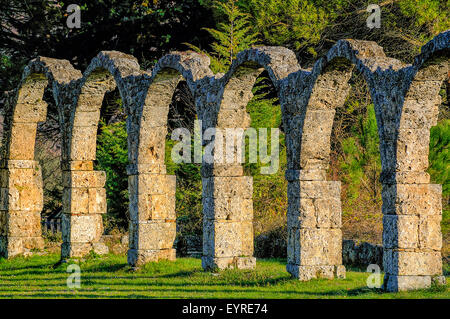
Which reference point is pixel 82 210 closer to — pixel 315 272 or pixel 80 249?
pixel 80 249

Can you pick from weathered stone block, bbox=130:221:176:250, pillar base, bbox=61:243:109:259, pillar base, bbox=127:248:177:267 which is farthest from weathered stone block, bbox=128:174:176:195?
pillar base, bbox=61:243:109:259

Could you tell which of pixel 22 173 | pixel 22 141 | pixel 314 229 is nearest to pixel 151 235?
pixel 314 229

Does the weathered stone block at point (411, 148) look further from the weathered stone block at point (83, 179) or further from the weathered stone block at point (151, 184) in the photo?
the weathered stone block at point (83, 179)

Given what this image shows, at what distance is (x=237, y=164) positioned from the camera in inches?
491

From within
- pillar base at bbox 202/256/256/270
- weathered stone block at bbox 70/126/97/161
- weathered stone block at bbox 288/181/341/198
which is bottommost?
pillar base at bbox 202/256/256/270

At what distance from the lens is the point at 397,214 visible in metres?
9.40

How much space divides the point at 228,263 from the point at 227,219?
2.31 ft

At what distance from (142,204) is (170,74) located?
2368mm

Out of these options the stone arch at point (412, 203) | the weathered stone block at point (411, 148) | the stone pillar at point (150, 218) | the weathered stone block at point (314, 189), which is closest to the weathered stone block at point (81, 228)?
the stone pillar at point (150, 218)

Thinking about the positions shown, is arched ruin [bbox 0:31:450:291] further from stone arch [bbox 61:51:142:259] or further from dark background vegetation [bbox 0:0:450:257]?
dark background vegetation [bbox 0:0:450:257]

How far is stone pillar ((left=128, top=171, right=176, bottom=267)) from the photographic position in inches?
536

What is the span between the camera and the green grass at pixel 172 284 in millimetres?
9922

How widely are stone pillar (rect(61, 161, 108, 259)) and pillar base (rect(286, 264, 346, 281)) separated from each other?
5505 mm

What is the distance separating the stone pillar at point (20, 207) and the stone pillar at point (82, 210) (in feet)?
7.63
